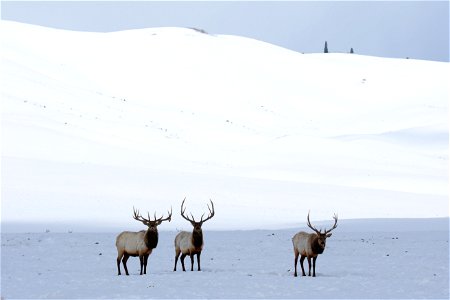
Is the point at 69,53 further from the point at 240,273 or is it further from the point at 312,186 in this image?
the point at 240,273

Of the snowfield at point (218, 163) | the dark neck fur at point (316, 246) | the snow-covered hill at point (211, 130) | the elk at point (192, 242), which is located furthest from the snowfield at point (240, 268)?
the snow-covered hill at point (211, 130)

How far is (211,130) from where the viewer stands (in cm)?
6291

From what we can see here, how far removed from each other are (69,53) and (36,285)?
74815 millimetres

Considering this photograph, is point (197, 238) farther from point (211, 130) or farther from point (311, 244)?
point (211, 130)

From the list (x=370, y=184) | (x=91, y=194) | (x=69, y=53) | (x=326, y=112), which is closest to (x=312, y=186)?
(x=370, y=184)

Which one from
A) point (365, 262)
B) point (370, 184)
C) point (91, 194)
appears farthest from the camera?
point (370, 184)

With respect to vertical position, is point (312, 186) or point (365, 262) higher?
point (312, 186)

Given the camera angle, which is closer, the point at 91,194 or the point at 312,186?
the point at 91,194

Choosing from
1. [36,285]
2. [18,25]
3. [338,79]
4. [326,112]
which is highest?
[18,25]

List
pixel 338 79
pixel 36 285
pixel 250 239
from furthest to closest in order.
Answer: pixel 338 79 < pixel 250 239 < pixel 36 285

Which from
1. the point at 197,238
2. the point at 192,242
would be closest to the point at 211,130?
the point at 192,242

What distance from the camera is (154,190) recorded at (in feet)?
117

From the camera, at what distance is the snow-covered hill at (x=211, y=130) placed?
33875 mm

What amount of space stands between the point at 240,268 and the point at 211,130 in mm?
43820
